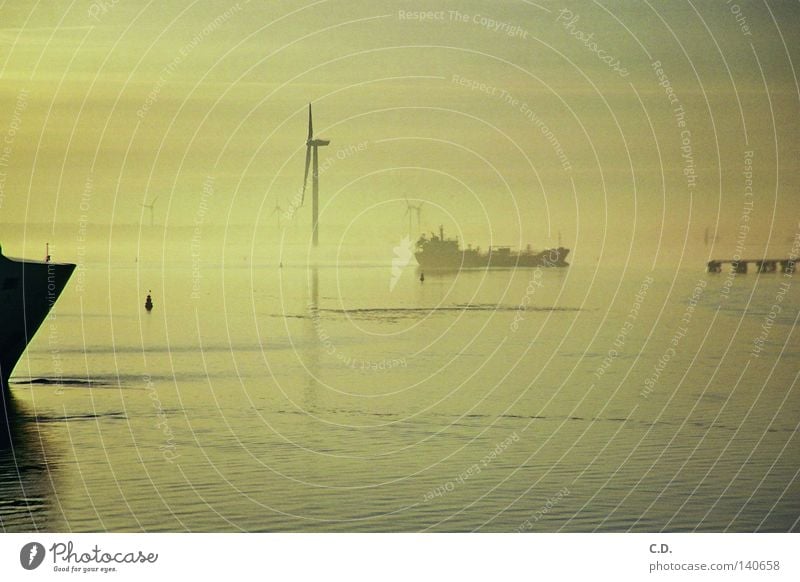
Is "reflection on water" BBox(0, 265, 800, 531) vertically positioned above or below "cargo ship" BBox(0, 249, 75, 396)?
below

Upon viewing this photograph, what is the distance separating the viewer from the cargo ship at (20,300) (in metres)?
56.6

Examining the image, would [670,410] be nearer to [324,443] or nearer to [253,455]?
[324,443]

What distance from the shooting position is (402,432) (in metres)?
49.6

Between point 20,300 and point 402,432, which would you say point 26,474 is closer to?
point 402,432
